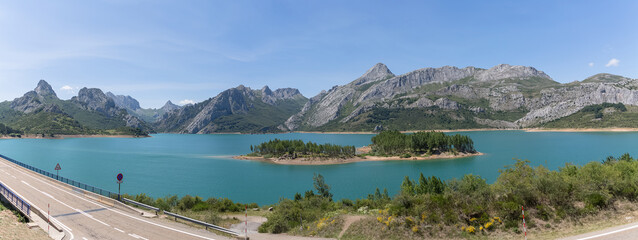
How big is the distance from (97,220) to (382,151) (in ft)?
373

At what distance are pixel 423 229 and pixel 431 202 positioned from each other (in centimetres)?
274

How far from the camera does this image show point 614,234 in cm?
1571

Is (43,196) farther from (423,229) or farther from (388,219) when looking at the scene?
(423,229)

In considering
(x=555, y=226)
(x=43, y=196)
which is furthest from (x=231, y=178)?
(x=555, y=226)

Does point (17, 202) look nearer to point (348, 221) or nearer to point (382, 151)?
point (348, 221)

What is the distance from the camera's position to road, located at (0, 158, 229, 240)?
20.3m

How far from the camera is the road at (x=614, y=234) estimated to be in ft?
50.2

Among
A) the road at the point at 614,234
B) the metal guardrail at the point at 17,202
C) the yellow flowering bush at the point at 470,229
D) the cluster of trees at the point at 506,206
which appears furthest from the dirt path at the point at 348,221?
the metal guardrail at the point at 17,202

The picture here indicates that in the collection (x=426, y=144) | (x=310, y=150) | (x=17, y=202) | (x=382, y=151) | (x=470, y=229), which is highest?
(x=17, y=202)

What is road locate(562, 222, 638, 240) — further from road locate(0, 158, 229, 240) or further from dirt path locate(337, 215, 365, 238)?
road locate(0, 158, 229, 240)

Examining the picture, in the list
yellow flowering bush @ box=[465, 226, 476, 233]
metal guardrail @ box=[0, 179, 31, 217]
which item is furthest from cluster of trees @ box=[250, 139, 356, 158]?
yellow flowering bush @ box=[465, 226, 476, 233]

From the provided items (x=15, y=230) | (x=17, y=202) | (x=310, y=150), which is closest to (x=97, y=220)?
(x=15, y=230)

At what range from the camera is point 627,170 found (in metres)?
31.2

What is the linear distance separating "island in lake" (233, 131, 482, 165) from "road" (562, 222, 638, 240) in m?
96.1
